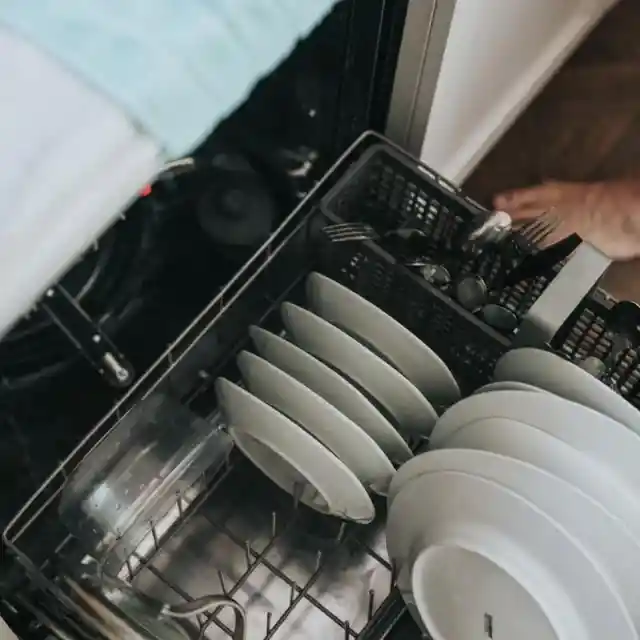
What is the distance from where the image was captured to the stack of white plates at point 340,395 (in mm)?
940

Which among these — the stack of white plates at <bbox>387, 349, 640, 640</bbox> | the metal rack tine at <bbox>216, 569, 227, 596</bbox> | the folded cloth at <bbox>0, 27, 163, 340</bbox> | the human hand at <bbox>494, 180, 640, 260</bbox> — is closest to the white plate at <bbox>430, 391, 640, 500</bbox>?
the stack of white plates at <bbox>387, 349, 640, 640</bbox>

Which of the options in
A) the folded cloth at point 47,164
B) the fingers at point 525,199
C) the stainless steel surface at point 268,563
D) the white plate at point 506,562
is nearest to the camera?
the folded cloth at point 47,164

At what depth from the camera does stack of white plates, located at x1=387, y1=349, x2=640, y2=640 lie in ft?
2.69

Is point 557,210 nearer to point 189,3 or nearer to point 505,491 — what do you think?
point 505,491

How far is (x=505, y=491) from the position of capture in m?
0.82

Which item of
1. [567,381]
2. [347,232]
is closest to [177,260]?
[347,232]

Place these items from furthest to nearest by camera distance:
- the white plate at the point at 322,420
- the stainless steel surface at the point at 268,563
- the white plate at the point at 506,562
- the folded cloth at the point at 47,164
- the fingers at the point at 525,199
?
the fingers at the point at 525,199, the stainless steel surface at the point at 268,563, the white plate at the point at 322,420, the white plate at the point at 506,562, the folded cloth at the point at 47,164

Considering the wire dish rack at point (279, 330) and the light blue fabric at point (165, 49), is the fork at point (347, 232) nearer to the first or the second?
the wire dish rack at point (279, 330)

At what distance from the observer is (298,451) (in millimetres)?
956

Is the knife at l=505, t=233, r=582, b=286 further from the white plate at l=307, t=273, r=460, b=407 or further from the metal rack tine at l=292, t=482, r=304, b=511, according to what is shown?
the metal rack tine at l=292, t=482, r=304, b=511

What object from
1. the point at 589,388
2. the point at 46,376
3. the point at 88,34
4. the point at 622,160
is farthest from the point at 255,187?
the point at 622,160

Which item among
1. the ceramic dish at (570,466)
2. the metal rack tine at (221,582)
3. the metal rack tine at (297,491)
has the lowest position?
the metal rack tine at (221,582)

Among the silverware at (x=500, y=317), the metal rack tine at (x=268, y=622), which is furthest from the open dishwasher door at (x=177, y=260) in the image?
the silverware at (x=500, y=317)

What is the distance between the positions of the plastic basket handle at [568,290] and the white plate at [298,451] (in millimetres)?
224
